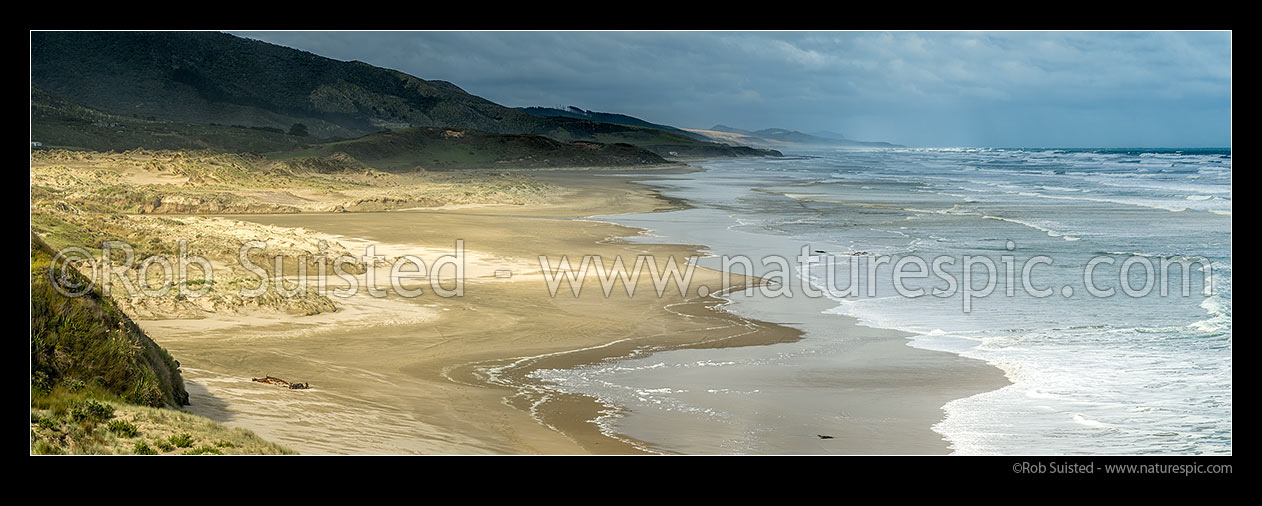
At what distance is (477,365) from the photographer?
10586mm

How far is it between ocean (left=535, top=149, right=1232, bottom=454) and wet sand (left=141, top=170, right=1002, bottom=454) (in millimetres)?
352

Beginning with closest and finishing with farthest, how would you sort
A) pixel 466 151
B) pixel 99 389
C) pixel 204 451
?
pixel 204 451 < pixel 99 389 < pixel 466 151

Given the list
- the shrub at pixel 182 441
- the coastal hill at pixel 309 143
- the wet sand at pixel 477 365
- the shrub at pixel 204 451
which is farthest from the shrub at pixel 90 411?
the coastal hill at pixel 309 143

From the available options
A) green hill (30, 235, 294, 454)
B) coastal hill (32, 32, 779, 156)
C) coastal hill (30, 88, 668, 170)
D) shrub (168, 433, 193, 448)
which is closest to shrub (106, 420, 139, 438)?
green hill (30, 235, 294, 454)

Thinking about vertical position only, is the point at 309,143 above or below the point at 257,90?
below

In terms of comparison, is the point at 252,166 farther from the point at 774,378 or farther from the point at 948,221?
the point at 774,378

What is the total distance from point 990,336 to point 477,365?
252 inches

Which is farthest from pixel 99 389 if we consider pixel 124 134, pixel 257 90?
pixel 257 90

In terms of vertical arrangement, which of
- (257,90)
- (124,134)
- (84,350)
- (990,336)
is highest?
(257,90)

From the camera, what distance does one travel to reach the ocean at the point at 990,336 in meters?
8.54

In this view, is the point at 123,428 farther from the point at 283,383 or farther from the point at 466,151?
the point at 466,151

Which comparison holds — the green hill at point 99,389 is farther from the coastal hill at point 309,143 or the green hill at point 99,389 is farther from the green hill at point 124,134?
the green hill at point 124,134

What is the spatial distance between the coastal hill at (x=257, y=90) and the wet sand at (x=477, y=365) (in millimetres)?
85550

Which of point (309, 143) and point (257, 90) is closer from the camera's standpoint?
point (309, 143)
